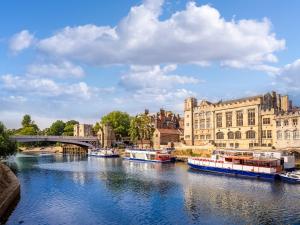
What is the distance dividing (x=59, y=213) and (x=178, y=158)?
72.0 meters

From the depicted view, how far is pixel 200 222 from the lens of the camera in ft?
122

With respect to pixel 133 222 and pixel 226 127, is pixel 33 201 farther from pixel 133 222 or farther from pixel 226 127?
pixel 226 127

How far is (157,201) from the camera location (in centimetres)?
4753

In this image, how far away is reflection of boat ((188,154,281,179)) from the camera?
6869 cm

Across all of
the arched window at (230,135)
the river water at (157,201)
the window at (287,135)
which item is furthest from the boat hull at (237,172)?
the arched window at (230,135)

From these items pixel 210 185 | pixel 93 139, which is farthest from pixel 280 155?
pixel 93 139

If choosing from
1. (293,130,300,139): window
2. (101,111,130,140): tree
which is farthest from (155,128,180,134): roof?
(293,130,300,139): window

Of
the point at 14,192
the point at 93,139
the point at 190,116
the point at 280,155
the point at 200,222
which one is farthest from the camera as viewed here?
the point at 93,139

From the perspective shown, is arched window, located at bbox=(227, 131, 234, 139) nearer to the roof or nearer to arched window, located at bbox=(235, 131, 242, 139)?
arched window, located at bbox=(235, 131, 242, 139)

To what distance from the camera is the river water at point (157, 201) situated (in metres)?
38.7

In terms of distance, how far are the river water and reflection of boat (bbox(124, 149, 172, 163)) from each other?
38.7 metres

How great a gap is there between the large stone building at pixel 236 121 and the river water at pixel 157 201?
3430 centimetres

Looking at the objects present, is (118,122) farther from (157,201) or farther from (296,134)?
(157,201)

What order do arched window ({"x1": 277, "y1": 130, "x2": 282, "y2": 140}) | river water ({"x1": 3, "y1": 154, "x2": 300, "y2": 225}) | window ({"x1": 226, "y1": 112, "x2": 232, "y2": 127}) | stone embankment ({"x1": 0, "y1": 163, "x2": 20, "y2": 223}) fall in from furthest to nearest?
window ({"x1": 226, "y1": 112, "x2": 232, "y2": 127})
arched window ({"x1": 277, "y1": 130, "x2": 282, "y2": 140})
stone embankment ({"x1": 0, "y1": 163, "x2": 20, "y2": 223})
river water ({"x1": 3, "y1": 154, "x2": 300, "y2": 225})
